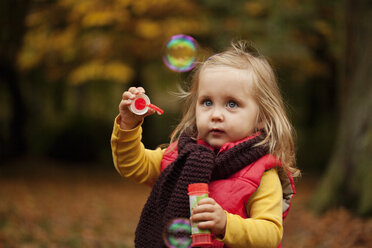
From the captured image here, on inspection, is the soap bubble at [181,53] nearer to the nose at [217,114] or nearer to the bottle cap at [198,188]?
the nose at [217,114]

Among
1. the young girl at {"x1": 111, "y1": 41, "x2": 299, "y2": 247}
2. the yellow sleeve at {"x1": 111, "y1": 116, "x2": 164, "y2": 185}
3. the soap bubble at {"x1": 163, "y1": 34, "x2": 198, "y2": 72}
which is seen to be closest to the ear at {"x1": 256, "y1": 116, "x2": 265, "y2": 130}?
the young girl at {"x1": 111, "y1": 41, "x2": 299, "y2": 247}

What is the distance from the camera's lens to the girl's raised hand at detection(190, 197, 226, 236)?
6.06 ft

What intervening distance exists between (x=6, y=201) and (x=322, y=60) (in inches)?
365

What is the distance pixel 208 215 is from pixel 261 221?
304 mm

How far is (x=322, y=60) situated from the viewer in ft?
43.5

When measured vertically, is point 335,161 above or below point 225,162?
below

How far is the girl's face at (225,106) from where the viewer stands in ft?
7.26

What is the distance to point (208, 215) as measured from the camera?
1847 millimetres

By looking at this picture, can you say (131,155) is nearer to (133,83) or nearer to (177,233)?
(177,233)

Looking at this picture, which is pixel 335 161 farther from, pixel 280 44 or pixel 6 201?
pixel 6 201

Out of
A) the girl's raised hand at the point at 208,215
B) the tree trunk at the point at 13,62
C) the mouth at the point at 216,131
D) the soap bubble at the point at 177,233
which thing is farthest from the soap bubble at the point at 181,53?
the tree trunk at the point at 13,62

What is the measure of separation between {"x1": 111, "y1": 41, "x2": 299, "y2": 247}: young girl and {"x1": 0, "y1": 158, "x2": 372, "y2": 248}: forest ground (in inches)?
130

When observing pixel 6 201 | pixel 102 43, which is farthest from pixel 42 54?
pixel 6 201

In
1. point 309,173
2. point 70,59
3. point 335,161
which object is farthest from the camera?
point 309,173
